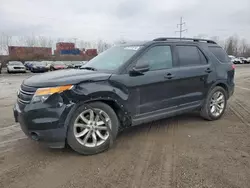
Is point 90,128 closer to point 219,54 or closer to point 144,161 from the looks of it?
point 144,161

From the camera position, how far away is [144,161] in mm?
3312

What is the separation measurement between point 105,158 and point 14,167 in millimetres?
1253

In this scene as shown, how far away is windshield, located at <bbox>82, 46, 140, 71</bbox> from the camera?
4.03 metres

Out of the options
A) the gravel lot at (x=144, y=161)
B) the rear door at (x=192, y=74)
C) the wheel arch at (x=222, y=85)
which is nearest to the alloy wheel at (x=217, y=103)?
the wheel arch at (x=222, y=85)

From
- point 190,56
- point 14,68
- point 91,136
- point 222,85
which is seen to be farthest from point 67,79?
point 14,68

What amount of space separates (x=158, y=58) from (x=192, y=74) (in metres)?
0.90

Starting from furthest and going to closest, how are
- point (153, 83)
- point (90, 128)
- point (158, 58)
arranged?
point (158, 58), point (153, 83), point (90, 128)

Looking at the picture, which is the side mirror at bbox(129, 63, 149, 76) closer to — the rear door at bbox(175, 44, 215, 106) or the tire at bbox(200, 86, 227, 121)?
the rear door at bbox(175, 44, 215, 106)

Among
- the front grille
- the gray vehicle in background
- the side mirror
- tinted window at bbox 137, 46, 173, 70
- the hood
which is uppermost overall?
tinted window at bbox 137, 46, 173, 70

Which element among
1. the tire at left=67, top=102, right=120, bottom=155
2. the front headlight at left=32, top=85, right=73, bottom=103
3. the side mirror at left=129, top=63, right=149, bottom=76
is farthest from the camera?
the side mirror at left=129, top=63, right=149, bottom=76

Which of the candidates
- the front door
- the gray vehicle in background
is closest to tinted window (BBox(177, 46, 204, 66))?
the front door

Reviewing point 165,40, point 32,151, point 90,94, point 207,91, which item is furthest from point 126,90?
point 207,91

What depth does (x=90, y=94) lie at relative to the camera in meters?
3.39

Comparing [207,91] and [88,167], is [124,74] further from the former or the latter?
[207,91]
